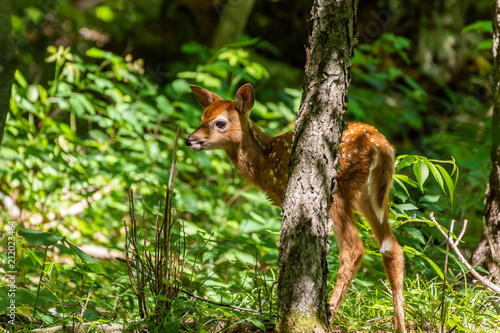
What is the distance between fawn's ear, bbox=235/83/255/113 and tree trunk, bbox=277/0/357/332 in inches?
54.8

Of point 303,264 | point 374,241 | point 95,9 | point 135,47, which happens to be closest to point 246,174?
point 374,241

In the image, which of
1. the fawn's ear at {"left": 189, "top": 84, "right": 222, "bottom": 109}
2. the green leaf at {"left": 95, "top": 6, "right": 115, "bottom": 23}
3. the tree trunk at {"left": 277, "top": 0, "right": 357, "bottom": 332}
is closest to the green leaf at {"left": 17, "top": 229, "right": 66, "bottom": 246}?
the tree trunk at {"left": 277, "top": 0, "right": 357, "bottom": 332}

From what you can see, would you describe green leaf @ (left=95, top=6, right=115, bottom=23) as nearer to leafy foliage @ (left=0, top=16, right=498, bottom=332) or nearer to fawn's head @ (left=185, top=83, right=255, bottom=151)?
leafy foliage @ (left=0, top=16, right=498, bottom=332)

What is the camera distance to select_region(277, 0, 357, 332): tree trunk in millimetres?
2008

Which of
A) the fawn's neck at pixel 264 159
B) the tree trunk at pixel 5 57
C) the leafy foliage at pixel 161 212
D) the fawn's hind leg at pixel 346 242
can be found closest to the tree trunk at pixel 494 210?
the leafy foliage at pixel 161 212

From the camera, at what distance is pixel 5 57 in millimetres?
1878

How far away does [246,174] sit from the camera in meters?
3.48

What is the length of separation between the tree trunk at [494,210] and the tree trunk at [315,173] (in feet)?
4.71

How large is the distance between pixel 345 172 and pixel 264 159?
75 centimetres

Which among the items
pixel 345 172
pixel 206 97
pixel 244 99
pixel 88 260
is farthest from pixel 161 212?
pixel 345 172

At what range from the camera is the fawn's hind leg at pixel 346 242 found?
2.61 m

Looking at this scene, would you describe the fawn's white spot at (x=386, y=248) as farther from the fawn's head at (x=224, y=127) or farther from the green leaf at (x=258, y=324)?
the fawn's head at (x=224, y=127)

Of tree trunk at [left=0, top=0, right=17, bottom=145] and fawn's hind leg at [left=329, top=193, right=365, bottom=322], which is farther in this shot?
fawn's hind leg at [left=329, top=193, right=365, bottom=322]

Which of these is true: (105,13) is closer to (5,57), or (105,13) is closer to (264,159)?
(264,159)
